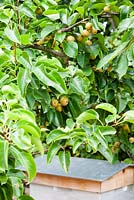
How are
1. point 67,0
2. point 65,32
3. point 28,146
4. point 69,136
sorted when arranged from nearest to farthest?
point 28,146, point 69,136, point 65,32, point 67,0

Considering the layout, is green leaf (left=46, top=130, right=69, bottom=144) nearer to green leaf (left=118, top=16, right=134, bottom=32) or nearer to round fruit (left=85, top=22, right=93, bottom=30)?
green leaf (left=118, top=16, right=134, bottom=32)

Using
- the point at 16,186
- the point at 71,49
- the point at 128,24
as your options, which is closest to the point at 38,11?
the point at 71,49

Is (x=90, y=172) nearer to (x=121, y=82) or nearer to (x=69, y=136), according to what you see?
(x=121, y=82)

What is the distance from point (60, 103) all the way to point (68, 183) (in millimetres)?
414

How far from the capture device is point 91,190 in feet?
5.46

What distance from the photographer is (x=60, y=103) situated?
1448 millimetres

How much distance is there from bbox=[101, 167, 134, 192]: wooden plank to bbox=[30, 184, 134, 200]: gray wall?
21mm

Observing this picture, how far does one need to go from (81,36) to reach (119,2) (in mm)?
273

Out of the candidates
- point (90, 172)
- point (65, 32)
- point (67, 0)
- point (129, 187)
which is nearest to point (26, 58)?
point (65, 32)

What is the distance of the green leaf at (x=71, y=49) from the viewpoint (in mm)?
1609

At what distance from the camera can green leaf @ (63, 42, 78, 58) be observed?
1.61 metres

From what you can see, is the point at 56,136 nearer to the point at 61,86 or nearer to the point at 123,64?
the point at 61,86

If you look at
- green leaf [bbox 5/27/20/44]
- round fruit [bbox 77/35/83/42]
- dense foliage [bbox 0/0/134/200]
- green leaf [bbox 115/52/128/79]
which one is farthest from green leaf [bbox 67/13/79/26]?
green leaf [bbox 5/27/20/44]

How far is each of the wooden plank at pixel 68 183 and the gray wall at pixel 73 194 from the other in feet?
0.06
